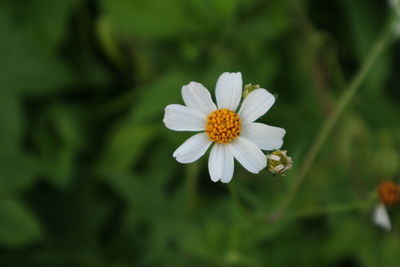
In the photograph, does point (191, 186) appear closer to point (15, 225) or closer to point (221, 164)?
point (15, 225)

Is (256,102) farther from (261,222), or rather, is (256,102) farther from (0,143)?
(0,143)

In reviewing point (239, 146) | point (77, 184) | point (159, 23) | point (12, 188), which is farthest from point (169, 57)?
point (239, 146)

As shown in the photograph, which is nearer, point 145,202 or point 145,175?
point 145,202

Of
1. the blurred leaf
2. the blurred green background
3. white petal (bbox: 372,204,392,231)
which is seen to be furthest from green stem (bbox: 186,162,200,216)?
white petal (bbox: 372,204,392,231)

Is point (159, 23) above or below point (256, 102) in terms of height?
above

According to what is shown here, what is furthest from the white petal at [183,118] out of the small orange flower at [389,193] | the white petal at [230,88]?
the small orange flower at [389,193]

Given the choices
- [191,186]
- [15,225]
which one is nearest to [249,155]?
[191,186]

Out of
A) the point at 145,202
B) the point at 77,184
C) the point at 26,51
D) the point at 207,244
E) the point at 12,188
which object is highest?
the point at 26,51
